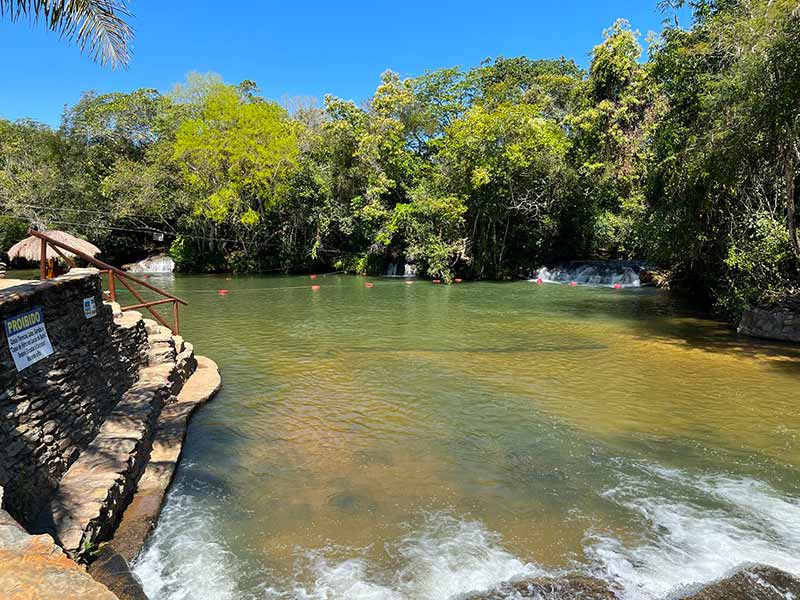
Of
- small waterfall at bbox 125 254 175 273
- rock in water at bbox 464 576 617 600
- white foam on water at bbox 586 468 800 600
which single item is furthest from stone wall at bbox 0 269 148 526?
small waterfall at bbox 125 254 175 273

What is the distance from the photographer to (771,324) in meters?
13.0

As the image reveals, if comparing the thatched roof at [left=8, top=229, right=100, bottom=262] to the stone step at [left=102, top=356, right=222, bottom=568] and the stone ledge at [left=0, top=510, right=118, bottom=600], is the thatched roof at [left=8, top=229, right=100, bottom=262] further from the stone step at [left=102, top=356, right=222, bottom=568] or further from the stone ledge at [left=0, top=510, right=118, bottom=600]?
the stone ledge at [left=0, top=510, right=118, bottom=600]

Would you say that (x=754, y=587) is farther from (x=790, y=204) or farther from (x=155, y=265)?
(x=155, y=265)

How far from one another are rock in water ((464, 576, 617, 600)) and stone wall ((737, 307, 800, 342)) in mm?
11541

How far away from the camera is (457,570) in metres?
4.50

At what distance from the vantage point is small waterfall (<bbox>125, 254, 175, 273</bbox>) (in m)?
38.3

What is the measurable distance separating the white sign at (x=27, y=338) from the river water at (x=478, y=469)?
2066 mm

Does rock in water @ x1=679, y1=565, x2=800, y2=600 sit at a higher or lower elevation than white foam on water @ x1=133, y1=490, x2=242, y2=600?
higher

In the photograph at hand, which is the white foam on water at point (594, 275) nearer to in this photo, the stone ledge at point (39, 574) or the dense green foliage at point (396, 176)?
the dense green foliage at point (396, 176)

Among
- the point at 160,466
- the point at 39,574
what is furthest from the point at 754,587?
the point at 160,466

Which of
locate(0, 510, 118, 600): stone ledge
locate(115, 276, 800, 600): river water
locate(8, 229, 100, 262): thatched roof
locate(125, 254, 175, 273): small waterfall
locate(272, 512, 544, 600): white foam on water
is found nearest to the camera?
locate(0, 510, 118, 600): stone ledge

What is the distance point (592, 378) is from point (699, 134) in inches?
314

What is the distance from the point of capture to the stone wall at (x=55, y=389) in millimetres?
4590

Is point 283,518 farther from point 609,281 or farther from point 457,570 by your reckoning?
point 609,281
